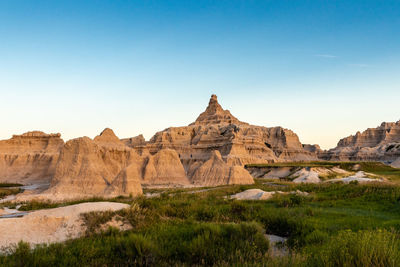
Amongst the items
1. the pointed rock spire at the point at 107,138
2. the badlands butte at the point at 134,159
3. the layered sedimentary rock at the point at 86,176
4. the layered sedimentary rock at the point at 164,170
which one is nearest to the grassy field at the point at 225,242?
the badlands butte at the point at 134,159

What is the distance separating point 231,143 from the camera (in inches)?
3155

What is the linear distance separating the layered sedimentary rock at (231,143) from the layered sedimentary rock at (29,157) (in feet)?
130

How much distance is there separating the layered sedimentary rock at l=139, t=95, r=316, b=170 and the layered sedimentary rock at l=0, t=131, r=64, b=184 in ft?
130

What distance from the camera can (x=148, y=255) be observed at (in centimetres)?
689

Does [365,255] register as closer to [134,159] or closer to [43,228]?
Result: [43,228]

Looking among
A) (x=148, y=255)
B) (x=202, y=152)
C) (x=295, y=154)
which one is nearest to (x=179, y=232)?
(x=148, y=255)

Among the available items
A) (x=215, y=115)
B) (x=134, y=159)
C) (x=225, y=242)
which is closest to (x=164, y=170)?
(x=134, y=159)

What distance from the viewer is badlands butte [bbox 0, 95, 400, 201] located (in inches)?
1215

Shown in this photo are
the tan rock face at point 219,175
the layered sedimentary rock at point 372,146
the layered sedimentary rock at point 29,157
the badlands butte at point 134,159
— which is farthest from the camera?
the layered sedimentary rock at point 372,146

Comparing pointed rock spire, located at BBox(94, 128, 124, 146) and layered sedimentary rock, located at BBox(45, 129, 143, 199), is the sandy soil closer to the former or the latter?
layered sedimentary rock, located at BBox(45, 129, 143, 199)

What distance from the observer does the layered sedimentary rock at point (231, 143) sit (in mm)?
81312

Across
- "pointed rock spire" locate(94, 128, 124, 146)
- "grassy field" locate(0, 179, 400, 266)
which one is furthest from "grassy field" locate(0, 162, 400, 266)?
"pointed rock spire" locate(94, 128, 124, 146)

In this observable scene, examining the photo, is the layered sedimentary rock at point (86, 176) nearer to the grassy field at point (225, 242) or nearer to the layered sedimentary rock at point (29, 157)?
the grassy field at point (225, 242)

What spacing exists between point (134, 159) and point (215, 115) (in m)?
84.5
